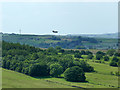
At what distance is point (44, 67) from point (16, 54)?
28066 mm

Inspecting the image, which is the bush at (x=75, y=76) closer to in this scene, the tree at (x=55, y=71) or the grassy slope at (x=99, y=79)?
the grassy slope at (x=99, y=79)

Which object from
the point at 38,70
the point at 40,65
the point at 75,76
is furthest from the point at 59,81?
the point at 40,65

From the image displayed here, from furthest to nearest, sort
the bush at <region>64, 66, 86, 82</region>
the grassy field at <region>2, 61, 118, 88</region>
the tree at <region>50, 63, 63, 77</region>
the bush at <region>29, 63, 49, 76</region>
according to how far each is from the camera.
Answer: the bush at <region>29, 63, 49, 76</region>, the tree at <region>50, 63, 63, 77</region>, the bush at <region>64, 66, 86, 82</region>, the grassy field at <region>2, 61, 118, 88</region>

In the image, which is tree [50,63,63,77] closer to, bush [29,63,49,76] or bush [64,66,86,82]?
bush [29,63,49,76]

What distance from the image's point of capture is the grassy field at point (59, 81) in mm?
63944

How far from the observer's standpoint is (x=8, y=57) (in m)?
116

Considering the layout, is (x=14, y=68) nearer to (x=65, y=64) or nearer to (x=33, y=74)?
(x=33, y=74)

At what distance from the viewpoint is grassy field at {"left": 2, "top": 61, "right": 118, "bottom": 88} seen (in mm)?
63944

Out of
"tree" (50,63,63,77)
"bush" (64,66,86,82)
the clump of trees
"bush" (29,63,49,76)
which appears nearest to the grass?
"bush" (64,66,86,82)

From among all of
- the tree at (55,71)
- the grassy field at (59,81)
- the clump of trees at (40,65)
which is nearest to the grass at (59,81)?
the grassy field at (59,81)

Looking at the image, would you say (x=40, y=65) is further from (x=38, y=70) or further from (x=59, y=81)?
(x=59, y=81)

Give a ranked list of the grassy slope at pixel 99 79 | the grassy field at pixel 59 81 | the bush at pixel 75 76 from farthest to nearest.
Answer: the bush at pixel 75 76 < the grassy slope at pixel 99 79 < the grassy field at pixel 59 81

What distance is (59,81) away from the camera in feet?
266

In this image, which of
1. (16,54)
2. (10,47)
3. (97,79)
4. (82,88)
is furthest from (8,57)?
(82,88)
